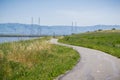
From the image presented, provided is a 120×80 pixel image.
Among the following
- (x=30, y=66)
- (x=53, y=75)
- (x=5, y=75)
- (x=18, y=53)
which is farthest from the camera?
(x=18, y=53)

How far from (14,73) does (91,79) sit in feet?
19.0

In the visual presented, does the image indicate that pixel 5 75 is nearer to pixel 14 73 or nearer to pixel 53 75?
pixel 14 73

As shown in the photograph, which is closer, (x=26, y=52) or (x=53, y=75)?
(x=53, y=75)

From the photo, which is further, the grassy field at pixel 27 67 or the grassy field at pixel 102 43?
the grassy field at pixel 102 43

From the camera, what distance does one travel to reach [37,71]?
18.5m

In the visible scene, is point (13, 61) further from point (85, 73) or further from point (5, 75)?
point (85, 73)

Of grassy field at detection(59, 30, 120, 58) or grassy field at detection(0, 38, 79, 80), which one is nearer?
grassy field at detection(0, 38, 79, 80)

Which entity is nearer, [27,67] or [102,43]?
[27,67]

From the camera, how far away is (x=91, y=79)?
15.7m

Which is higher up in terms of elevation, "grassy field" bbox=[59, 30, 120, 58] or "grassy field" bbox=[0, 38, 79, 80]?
"grassy field" bbox=[0, 38, 79, 80]

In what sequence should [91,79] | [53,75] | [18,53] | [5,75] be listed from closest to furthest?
[91,79], [53,75], [5,75], [18,53]

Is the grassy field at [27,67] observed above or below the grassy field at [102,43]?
above

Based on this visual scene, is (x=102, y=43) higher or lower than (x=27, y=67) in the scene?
lower

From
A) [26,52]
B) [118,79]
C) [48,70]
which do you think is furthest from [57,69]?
[26,52]
